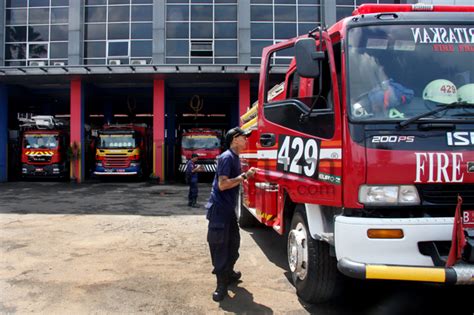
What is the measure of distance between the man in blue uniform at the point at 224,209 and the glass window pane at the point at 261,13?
2108 centimetres

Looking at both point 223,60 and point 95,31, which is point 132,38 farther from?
point 223,60

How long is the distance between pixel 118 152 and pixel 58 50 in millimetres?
8310

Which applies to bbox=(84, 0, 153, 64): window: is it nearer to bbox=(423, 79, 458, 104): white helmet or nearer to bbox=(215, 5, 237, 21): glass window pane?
bbox=(215, 5, 237, 21): glass window pane

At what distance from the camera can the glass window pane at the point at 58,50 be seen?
2502 cm

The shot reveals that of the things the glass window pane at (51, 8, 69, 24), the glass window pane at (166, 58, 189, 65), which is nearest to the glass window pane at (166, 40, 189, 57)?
→ the glass window pane at (166, 58, 189, 65)

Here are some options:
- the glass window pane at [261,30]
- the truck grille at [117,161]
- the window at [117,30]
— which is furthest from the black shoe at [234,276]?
the window at [117,30]

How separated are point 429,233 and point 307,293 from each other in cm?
149

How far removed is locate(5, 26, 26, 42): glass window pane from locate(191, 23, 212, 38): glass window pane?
10.3 m

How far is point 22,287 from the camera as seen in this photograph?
5.19m

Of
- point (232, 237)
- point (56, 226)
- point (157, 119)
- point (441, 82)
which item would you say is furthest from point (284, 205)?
point (157, 119)

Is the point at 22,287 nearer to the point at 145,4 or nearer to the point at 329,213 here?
the point at 329,213

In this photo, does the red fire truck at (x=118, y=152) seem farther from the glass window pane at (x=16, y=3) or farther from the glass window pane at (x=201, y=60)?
the glass window pane at (x=16, y=3)

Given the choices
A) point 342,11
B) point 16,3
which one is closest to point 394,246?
point 342,11

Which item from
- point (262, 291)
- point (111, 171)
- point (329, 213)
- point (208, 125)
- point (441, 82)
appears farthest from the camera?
point (208, 125)
